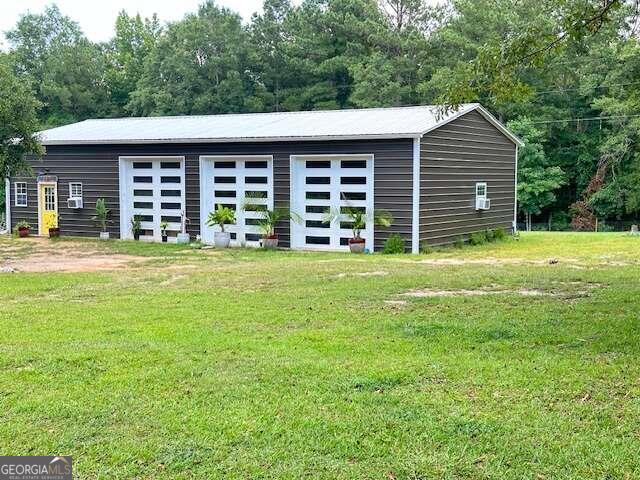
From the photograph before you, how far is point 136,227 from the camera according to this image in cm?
1984

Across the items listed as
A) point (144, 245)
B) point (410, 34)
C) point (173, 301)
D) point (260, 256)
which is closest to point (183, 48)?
point (410, 34)

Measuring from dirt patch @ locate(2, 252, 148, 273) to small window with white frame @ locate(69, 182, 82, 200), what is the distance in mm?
4632

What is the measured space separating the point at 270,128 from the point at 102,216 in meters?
5.24

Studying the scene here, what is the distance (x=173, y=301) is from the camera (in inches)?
340

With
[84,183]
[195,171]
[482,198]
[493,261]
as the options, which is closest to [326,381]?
[493,261]

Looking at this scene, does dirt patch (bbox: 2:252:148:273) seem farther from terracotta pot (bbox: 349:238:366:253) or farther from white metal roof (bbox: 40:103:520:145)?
terracotta pot (bbox: 349:238:366:253)

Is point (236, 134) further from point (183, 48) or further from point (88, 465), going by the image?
point (183, 48)

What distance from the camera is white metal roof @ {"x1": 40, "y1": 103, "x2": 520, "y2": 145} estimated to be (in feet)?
54.5

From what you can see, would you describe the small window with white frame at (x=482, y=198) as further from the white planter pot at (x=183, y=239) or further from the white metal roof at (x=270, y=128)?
the white planter pot at (x=183, y=239)

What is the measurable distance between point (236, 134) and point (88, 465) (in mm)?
15105

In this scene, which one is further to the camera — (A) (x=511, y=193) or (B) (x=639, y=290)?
(A) (x=511, y=193)

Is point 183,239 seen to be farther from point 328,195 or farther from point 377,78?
point 377,78

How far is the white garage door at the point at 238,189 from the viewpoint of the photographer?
17953 mm

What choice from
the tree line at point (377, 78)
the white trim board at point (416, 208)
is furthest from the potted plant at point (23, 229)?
the tree line at point (377, 78)
